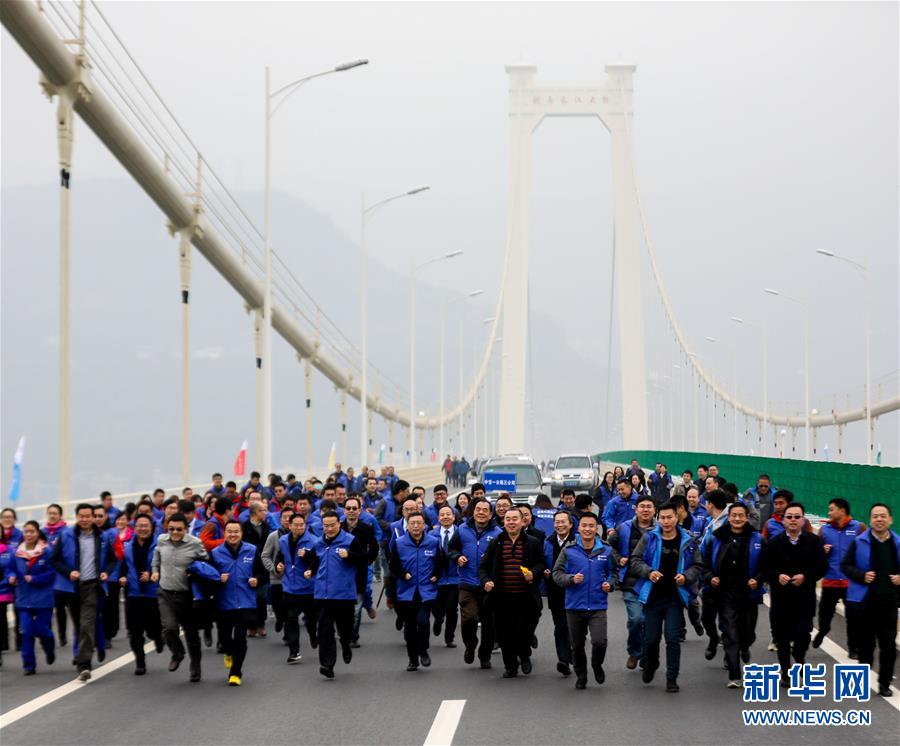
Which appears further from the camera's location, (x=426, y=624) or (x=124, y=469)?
(x=124, y=469)

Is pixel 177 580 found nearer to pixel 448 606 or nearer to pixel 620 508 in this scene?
pixel 448 606

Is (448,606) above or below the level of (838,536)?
below

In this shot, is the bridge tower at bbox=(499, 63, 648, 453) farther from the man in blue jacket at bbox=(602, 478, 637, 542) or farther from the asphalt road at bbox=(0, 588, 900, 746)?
the asphalt road at bbox=(0, 588, 900, 746)

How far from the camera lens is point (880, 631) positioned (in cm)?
1046

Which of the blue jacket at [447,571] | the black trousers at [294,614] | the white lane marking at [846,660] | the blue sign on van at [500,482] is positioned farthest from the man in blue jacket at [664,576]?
the blue sign on van at [500,482]

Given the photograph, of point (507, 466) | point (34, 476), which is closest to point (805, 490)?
point (507, 466)

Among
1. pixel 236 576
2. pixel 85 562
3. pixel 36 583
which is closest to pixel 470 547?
pixel 236 576

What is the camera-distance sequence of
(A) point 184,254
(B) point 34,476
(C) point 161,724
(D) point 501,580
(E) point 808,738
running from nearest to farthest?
(E) point 808,738 < (C) point 161,724 < (D) point 501,580 < (A) point 184,254 < (B) point 34,476

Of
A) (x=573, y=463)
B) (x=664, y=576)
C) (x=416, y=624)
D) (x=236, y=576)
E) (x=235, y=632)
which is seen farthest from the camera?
(x=573, y=463)

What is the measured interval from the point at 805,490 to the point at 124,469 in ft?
573

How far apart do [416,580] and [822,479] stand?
1612cm

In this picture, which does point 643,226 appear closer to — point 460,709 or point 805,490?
point 805,490

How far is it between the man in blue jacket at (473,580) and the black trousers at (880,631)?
3.06m

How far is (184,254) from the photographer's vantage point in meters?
30.7
